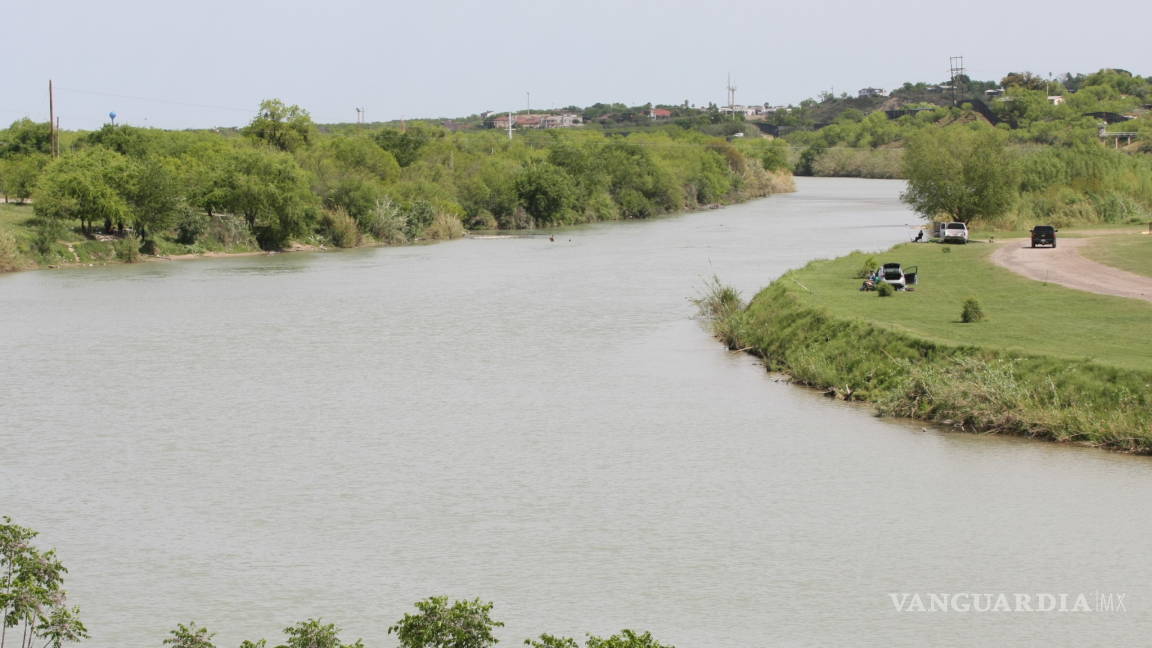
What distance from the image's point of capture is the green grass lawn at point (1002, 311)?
33750mm

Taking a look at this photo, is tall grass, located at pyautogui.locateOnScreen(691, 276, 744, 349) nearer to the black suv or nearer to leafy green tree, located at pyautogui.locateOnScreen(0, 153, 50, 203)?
the black suv

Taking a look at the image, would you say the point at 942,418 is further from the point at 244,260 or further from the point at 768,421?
the point at 244,260

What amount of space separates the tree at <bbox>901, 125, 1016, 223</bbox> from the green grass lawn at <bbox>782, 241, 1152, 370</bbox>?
29.5 metres


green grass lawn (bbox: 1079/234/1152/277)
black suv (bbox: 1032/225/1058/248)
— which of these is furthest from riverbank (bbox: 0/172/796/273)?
green grass lawn (bbox: 1079/234/1152/277)

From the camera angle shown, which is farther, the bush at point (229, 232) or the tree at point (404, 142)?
the tree at point (404, 142)

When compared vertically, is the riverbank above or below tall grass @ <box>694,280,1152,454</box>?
above

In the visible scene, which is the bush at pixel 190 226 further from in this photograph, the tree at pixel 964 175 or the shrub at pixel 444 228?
the tree at pixel 964 175

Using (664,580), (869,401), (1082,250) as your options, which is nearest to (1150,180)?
(1082,250)

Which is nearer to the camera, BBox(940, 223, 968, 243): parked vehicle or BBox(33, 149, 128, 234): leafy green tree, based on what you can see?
BBox(940, 223, 968, 243): parked vehicle

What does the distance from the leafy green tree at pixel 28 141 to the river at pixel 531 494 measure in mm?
67964

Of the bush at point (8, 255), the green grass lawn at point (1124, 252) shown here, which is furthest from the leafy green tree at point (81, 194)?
the green grass lawn at point (1124, 252)

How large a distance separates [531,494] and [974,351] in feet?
42.2

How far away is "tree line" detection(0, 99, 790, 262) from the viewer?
8281 centimetres

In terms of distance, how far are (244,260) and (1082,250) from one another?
48.9 metres
